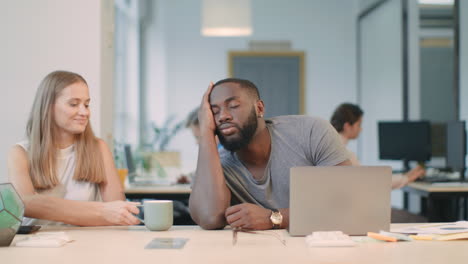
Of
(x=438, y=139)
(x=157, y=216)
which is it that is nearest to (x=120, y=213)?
(x=157, y=216)

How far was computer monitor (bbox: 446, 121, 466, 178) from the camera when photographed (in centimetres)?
467

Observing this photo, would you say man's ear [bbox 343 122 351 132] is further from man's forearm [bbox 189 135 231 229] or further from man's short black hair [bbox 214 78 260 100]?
man's forearm [bbox 189 135 231 229]

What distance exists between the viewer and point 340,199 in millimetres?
1815

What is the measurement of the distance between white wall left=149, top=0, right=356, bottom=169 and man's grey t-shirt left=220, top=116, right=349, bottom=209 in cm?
683

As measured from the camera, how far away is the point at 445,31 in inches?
239

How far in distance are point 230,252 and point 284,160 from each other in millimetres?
690

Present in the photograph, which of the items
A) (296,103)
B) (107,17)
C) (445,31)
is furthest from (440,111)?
(107,17)

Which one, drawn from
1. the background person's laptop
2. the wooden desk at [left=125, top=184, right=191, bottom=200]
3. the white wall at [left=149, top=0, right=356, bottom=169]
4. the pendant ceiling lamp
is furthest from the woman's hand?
the white wall at [left=149, top=0, right=356, bottom=169]

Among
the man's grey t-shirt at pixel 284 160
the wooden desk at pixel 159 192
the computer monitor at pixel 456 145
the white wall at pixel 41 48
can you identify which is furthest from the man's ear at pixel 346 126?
the man's grey t-shirt at pixel 284 160

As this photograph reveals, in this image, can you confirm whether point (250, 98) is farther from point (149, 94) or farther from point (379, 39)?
point (149, 94)

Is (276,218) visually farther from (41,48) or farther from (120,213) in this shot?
(41,48)

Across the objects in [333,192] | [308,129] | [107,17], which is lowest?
[333,192]

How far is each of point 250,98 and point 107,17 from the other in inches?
56.7

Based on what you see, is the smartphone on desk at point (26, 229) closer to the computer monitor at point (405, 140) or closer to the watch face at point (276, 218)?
the watch face at point (276, 218)
